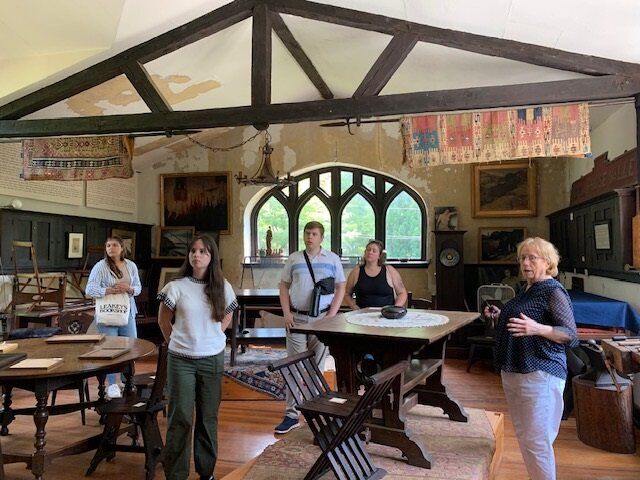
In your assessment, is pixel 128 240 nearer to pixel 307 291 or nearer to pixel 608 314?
pixel 307 291

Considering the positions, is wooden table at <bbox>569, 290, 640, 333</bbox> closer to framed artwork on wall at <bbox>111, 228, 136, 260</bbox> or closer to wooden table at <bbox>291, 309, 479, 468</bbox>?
wooden table at <bbox>291, 309, 479, 468</bbox>

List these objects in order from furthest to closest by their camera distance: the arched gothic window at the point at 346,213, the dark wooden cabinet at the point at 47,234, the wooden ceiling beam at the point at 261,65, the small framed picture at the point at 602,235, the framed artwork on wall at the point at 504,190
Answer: the arched gothic window at the point at 346,213 → the framed artwork on wall at the point at 504,190 → the dark wooden cabinet at the point at 47,234 → the small framed picture at the point at 602,235 → the wooden ceiling beam at the point at 261,65

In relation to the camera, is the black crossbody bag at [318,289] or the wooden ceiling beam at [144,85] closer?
the black crossbody bag at [318,289]

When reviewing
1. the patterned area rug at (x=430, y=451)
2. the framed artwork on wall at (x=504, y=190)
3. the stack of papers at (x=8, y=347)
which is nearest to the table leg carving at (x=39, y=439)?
the stack of papers at (x=8, y=347)

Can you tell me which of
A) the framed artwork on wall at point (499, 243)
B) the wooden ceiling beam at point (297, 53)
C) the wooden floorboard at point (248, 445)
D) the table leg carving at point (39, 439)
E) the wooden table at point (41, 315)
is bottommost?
the wooden floorboard at point (248, 445)

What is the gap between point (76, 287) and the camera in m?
6.74

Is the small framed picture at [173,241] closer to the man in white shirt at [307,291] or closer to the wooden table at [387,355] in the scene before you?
the man in white shirt at [307,291]

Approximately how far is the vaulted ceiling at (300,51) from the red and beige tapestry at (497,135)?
13 centimetres

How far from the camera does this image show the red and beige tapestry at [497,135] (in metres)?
4.04

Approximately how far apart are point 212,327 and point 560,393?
1.78 metres

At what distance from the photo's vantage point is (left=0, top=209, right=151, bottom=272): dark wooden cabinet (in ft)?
18.4

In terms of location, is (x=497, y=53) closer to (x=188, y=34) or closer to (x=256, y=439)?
(x=188, y=34)

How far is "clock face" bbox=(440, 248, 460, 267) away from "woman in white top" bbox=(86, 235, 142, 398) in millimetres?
4313

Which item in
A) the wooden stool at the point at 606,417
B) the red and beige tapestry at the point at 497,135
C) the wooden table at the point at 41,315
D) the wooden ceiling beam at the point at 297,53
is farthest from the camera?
the wooden table at the point at 41,315
